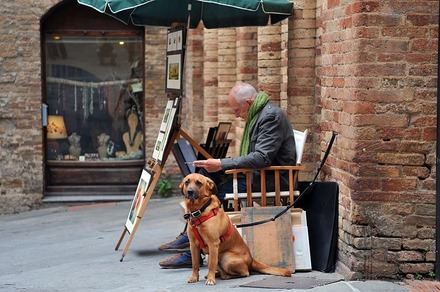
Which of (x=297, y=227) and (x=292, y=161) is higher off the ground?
(x=292, y=161)

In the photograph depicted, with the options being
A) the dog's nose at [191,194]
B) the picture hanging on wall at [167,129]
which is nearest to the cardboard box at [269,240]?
the dog's nose at [191,194]

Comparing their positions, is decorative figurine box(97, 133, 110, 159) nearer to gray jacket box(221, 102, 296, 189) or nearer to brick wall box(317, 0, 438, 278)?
gray jacket box(221, 102, 296, 189)

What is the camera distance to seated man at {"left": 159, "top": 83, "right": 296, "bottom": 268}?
8.56m

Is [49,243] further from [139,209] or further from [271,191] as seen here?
[271,191]

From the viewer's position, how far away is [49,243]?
11.3m

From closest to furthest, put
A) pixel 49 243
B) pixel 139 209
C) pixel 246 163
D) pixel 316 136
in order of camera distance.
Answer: pixel 246 163 → pixel 139 209 → pixel 316 136 → pixel 49 243

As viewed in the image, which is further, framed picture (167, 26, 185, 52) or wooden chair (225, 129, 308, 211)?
framed picture (167, 26, 185, 52)

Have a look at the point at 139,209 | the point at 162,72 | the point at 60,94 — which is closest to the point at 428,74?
the point at 139,209

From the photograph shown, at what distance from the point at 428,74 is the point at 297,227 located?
1765 mm

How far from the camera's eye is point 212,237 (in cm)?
806

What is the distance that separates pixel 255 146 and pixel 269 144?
16 centimetres

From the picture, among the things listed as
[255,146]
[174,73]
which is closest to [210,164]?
[255,146]

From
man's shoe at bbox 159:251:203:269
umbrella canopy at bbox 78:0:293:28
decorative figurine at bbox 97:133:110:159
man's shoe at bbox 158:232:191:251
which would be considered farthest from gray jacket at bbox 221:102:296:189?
decorative figurine at bbox 97:133:110:159

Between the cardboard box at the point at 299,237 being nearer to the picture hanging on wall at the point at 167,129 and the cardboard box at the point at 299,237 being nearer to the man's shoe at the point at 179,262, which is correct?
the man's shoe at the point at 179,262
